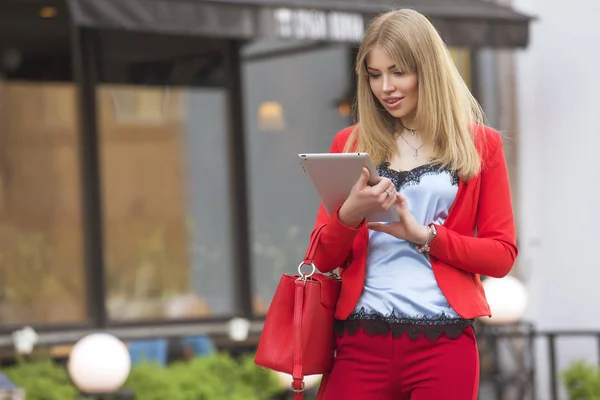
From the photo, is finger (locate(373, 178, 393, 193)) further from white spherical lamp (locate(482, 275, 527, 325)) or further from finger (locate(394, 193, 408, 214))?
white spherical lamp (locate(482, 275, 527, 325))

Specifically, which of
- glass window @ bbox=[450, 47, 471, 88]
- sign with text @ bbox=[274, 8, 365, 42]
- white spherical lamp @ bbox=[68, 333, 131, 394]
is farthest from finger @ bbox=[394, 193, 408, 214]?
glass window @ bbox=[450, 47, 471, 88]

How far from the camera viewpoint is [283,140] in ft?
26.3

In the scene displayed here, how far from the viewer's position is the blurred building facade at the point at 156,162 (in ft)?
24.3

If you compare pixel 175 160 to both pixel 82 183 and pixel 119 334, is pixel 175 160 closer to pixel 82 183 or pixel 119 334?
pixel 82 183

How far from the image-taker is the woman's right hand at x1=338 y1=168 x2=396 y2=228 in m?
2.56

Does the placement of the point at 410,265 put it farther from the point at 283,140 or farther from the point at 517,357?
the point at 283,140

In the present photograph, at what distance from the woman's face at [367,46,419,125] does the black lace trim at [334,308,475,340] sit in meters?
0.49

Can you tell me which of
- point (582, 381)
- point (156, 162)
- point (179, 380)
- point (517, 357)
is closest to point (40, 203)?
point (156, 162)

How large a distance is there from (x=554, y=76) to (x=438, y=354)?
563 centimetres

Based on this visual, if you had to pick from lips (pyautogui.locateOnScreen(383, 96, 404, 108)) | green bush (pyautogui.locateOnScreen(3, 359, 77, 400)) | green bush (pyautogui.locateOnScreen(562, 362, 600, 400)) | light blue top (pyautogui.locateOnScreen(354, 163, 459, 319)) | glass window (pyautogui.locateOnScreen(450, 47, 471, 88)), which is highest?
glass window (pyautogui.locateOnScreen(450, 47, 471, 88))

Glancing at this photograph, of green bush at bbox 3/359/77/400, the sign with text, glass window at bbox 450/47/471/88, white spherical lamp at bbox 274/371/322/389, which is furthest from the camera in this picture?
glass window at bbox 450/47/471/88

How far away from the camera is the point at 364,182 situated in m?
2.58

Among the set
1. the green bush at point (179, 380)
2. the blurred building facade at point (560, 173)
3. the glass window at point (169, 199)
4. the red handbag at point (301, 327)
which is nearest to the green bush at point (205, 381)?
the green bush at point (179, 380)

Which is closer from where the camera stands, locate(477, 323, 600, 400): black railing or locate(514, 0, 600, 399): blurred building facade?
locate(477, 323, 600, 400): black railing
